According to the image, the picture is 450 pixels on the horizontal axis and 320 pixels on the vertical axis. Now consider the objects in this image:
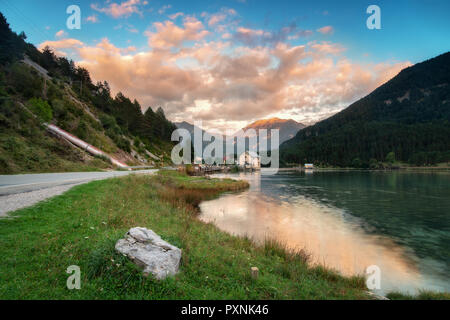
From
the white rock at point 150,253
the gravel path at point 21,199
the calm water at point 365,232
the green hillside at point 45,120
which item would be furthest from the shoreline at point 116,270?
the green hillside at point 45,120

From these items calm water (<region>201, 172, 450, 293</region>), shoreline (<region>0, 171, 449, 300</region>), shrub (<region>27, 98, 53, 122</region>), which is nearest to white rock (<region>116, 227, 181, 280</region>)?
shoreline (<region>0, 171, 449, 300</region>)

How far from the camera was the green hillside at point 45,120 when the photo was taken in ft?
90.6

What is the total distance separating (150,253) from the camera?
6.33m

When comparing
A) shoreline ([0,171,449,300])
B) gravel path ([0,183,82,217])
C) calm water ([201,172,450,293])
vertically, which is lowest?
calm water ([201,172,450,293])

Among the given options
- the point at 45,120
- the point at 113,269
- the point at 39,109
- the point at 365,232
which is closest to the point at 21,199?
the point at 113,269

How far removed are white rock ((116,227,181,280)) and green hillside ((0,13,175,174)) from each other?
24431 mm

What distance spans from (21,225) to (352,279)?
41.0ft

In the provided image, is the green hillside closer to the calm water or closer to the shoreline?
the shoreline

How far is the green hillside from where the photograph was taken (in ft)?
90.6

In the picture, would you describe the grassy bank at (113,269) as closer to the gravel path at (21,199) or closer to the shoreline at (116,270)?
the shoreline at (116,270)

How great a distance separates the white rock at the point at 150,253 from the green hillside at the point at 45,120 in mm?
24431

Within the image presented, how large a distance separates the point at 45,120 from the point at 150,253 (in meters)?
44.7

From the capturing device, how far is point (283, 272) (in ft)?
26.4
